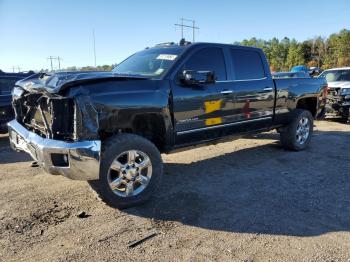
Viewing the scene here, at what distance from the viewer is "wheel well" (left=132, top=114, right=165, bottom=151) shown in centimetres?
479

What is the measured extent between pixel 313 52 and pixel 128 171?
69658mm

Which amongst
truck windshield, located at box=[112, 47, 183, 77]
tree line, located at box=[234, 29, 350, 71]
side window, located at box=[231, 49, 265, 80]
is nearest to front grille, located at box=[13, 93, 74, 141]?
truck windshield, located at box=[112, 47, 183, 77]

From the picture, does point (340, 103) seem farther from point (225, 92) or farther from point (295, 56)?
point (295, 56)

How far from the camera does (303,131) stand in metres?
7.61

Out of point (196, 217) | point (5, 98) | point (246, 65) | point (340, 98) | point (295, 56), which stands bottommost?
point (196, 217)

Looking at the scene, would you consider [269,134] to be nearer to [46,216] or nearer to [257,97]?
[257,97]

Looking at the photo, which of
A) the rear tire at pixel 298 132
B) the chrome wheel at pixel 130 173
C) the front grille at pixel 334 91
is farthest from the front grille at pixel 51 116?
the front grille at pixel 334 91

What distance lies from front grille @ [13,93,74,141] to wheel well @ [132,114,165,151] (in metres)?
0.90

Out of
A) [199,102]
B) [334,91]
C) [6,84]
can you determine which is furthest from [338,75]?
[6,84]

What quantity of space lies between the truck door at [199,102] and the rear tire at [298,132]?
221 centimetres

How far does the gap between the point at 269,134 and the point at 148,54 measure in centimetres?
486

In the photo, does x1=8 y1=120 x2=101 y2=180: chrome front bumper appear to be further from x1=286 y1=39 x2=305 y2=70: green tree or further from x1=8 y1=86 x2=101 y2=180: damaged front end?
x1=286 y1=39 x2=305 y2=70: green tree

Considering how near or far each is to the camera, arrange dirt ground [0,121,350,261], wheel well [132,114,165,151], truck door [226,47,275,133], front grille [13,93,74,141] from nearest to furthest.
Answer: dirt ground [0,121,350,261] < front grille [13,93,74,141] < wheel well [132,114,165,151] < truck door [226,47,275,133]

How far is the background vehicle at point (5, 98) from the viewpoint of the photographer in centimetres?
879
